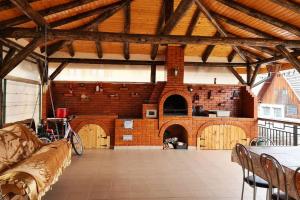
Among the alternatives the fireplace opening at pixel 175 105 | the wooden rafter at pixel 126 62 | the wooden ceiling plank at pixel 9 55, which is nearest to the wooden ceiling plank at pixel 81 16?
the wooden ceiling plank at pixel 9 55

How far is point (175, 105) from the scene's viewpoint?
29.5ft

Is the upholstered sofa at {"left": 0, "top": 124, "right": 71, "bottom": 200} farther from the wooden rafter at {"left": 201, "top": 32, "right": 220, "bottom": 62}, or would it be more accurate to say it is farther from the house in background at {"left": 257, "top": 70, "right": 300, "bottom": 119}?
the house in background at {"left": 257, "top": 70, "right": 300, "bottom": 119}

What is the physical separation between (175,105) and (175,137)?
43.7 inches

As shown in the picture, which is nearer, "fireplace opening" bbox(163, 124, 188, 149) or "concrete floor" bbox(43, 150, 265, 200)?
"concrete floor" bbox(43, 150, 265, 200)

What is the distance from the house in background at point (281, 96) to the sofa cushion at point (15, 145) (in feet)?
37.0

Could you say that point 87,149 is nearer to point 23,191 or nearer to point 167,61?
point 167,61

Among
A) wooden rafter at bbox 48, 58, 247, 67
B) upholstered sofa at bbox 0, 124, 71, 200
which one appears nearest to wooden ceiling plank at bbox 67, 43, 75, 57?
wooden rafter at bbox 48, 58, 247, 67

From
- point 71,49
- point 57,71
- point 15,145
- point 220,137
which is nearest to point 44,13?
point 15,145

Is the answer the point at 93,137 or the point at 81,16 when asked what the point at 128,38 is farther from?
the point at 93,137

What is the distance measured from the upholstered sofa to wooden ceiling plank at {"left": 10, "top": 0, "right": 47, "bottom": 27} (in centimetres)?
189

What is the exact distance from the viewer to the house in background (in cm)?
1307

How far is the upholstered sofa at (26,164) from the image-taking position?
279 cm

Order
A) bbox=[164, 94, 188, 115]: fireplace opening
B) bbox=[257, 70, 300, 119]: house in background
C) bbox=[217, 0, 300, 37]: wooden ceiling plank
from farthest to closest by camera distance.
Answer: bbox=[257, 70, 300, 119]: house in background → bbox=[164, 94, 188, 115]: fireplace opening → bbox=[217, 0, 300, 37]: wooden ceiling plank

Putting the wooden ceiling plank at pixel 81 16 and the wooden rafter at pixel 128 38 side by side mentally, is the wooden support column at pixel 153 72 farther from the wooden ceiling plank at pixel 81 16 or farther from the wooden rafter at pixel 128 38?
the wooden rafter at pixel 128 38
